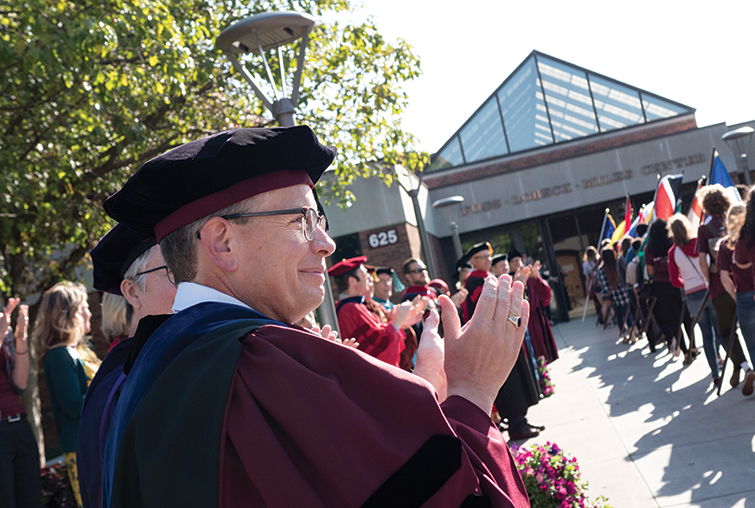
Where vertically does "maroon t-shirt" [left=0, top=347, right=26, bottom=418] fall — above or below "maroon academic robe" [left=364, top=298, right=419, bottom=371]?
above

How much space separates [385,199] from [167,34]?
1089cm

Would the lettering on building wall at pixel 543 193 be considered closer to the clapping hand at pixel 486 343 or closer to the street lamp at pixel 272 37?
the street lamp at pixel 272 37

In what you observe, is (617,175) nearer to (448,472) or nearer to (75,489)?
(75,489)

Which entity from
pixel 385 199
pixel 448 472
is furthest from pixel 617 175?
pixel 448 472

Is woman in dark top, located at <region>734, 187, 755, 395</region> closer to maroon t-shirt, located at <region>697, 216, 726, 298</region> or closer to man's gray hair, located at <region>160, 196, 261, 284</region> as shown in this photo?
maroon t-shirt, located at <region>697, 216, 726, 298</region>

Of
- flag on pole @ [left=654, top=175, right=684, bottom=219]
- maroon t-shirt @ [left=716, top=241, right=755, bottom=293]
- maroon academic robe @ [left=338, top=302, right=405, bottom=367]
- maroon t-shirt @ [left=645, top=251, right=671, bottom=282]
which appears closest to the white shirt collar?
maroon academic robe @ [left=338, top=302, right=405, bottom=367]

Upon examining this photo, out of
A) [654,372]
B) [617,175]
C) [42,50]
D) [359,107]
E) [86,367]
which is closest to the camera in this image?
[86,367]

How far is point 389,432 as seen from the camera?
1.16 meters

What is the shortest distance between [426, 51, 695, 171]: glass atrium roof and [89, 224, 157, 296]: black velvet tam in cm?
2075

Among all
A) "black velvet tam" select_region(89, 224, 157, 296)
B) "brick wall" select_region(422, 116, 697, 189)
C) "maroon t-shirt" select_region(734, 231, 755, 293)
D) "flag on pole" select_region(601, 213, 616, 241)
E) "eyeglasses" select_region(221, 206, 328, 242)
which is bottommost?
"flag on pole" select_region(601, 213, 616, 241)

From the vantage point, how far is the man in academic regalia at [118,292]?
7.83 feet

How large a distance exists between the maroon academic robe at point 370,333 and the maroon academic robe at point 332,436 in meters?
3.78

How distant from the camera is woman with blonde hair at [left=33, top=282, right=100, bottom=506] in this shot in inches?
184

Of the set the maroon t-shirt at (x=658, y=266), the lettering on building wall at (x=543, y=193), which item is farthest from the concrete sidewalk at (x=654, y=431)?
the lettering on building wall at (x=543, y=193)
